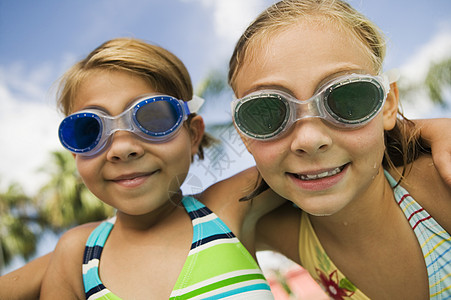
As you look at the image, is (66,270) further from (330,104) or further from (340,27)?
(340,27)

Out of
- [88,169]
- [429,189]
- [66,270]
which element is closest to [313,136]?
[429,189]

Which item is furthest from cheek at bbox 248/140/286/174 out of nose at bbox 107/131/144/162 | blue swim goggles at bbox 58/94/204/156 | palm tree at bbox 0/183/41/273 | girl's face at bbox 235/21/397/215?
palm tree at bbox 0/183/41/273

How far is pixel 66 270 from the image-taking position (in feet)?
7.08

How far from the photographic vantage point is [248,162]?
220cm

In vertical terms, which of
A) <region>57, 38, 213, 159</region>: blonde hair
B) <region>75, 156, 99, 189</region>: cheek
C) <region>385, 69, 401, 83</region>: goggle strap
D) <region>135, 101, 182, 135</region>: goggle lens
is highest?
<region>57, 38, 213, 159</region>: blonde hair

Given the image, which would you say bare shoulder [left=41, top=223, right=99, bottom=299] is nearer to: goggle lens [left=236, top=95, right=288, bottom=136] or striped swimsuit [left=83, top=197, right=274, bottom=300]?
striped swimsuit [left=83, top=197, right=274, bottom=300]

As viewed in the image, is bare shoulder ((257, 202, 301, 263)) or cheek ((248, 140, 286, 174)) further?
bare shoulder ((257, 202, 301, 263))

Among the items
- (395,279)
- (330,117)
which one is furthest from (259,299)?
(330,117)

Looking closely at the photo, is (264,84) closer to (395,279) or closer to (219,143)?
(219,143)

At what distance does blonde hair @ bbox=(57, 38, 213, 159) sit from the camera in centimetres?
212

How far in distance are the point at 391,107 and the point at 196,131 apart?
1.14 meters

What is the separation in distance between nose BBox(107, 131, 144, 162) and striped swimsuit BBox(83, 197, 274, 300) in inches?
18.3

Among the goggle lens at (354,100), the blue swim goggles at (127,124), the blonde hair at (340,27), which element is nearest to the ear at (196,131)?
the blue swim goggles at (127,124)

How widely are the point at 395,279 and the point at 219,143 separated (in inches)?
50.4
